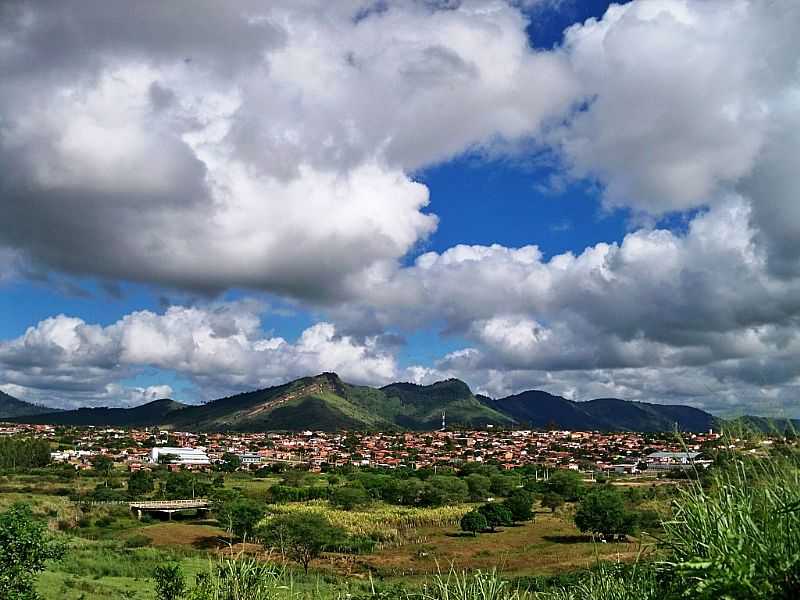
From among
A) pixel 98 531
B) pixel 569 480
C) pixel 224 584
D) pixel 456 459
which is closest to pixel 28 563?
pixel 224 584

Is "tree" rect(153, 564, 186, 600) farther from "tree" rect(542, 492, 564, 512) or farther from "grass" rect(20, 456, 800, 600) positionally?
"tree" rect(542, 492, 564, 512)

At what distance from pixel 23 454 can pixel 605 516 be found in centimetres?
8320

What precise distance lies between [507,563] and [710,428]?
45356 millimetres

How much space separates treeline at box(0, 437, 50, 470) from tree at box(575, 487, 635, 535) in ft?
251

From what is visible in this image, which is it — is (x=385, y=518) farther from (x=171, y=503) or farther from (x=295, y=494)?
(x=171, y=503)

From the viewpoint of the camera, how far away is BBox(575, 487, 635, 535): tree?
181 ft

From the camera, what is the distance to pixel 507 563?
47.7 metres

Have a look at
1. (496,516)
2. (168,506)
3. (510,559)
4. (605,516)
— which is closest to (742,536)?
(510,559)

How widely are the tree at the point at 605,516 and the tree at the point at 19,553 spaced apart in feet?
158

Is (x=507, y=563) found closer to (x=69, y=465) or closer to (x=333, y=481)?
(x=333, y=481)

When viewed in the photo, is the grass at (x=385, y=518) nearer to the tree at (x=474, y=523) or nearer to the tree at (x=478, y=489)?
the tree at (x=474, y=523)

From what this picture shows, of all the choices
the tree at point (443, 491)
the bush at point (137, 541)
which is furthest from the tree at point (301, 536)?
the tree at point (443, 491)

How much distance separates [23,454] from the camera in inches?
3841

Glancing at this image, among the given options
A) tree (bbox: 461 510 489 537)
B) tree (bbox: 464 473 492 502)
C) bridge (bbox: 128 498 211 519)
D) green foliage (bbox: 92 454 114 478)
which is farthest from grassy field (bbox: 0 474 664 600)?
green foliage (bbox: 92 454 114 478)
